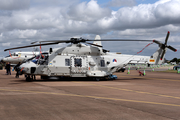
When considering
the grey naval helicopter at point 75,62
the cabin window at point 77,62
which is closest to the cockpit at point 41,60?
the grey naval helicopter at point 75,62

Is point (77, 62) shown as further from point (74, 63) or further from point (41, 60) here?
point (41, 60)

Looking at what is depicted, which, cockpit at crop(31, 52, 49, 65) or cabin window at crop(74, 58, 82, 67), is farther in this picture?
cabin window at crop(74, 58, 82, 67)

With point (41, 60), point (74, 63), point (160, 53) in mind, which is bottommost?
point (74, 63)

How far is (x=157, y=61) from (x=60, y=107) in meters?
21.2

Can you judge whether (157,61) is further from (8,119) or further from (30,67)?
(8,119)

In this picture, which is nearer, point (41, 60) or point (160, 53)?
point (41, 60)

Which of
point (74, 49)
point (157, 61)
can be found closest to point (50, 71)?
point (74, 49)

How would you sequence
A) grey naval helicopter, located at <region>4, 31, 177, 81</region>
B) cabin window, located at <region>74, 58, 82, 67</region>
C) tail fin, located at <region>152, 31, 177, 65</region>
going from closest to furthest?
grey naval helicopter, located at <region>4, 31, 177, 81</region>, cabin window, located at <region>74, 58, 82, 67</region>, tail fin, located at <region>152, 31, 177, 65</region>

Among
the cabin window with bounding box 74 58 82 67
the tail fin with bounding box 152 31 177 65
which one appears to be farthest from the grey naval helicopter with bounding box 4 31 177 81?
the tail fin with bounding box 152 31 177 65

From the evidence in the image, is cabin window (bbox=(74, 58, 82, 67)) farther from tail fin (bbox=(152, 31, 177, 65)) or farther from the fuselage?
tail fin (bbox=(152, 31, 177, 65))

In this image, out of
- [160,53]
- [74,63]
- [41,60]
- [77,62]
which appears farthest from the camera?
[160,53]

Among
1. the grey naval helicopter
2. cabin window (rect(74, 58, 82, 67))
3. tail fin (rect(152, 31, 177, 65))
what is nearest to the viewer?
the grey naval helicopter

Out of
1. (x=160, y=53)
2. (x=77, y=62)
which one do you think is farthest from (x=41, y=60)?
(x=160, y=53)

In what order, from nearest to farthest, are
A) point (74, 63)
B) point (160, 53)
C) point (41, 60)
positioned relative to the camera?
1. point (41, 60)
2. point (74, 63)
3. point (160, 53)
